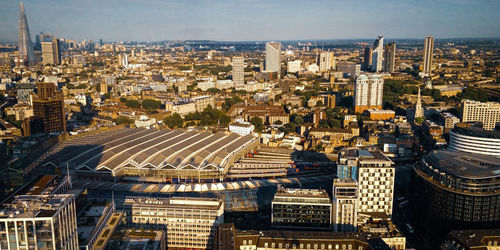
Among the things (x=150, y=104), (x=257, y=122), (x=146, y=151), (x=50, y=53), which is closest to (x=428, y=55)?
(x=257, y=122)

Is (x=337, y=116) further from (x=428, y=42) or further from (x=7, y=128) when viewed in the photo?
(x=428, y=42)

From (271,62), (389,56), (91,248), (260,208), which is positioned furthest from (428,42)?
(91,248)

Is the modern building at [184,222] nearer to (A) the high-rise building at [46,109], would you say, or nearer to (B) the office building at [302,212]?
(B) the office building at [302,212]

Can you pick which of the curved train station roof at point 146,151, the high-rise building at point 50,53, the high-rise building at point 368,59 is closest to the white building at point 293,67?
the high-rise building at point 368,59

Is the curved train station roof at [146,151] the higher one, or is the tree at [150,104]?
the tree at [150,104]

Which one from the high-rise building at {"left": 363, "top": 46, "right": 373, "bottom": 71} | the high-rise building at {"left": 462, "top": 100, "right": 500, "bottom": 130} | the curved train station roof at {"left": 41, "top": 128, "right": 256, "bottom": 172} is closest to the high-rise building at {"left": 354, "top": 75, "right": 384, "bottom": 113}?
the high-rise building at {"left": 462, "top": 100, "right": 500, "bottom": 130}

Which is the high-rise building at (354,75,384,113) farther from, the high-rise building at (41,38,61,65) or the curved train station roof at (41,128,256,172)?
the high-rise building at (41,38,61,65)
